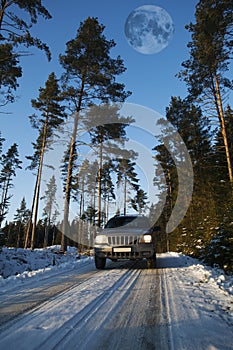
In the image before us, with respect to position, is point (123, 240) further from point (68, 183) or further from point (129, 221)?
point (68, 183)

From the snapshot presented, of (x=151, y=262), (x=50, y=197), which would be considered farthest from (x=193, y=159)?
(x=50, y=197)

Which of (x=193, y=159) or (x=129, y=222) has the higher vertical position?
(x=193, y=159)

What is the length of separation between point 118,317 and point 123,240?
12.0 ft

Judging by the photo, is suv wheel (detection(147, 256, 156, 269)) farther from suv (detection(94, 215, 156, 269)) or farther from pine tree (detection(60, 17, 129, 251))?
pine tree (detection(60, 17, 129, 251))

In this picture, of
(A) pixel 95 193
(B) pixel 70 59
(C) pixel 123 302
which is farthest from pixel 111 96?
(A) pixel 95 193

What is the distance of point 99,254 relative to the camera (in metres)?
6.64

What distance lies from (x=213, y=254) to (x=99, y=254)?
418cm

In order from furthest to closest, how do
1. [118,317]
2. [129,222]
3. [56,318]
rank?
[129,222] → [118,317] → [56,318]

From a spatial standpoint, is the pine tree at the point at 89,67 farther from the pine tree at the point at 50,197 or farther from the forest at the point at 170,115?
the pine tree at the point at 50,197

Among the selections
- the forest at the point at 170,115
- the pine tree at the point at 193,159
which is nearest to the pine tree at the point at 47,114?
the forest at the point at 170,115

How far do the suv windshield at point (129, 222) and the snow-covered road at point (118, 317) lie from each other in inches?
121

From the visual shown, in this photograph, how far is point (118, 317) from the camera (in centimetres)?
279

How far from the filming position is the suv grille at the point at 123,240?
6.39 m

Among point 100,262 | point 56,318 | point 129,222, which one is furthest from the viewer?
point 129,222
